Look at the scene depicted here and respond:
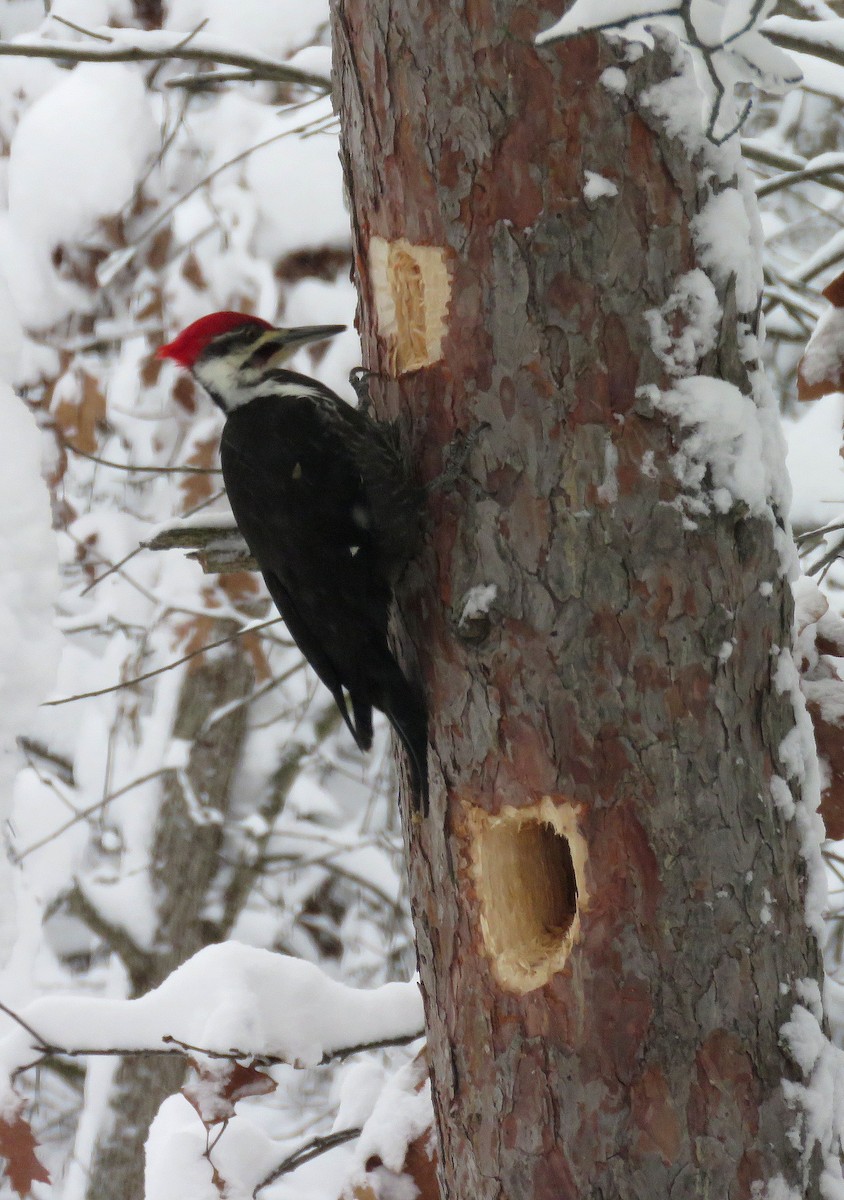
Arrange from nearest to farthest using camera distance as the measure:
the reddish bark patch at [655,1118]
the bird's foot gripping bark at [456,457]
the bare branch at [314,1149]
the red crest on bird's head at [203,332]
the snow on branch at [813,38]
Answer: the reddish bark patch at [655,1118]
the bird's foot gripping bark at [456,457]
the snow on branch at [813,38]
the bare branch at [314,1149]
the red crest on bird's head at [203,332]

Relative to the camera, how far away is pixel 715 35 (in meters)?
0.98

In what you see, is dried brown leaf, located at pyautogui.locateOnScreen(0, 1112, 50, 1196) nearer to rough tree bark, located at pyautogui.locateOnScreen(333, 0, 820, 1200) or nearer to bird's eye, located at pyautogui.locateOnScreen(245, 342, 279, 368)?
rough tree bark, located at pyautogui.locateOnScreen(333, 0, 820, 1200)

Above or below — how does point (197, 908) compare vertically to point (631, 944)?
above

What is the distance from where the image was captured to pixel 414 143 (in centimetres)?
178

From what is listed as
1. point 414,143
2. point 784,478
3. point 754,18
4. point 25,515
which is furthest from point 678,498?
point 25,515

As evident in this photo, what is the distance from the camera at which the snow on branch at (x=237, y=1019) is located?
91.9 inches

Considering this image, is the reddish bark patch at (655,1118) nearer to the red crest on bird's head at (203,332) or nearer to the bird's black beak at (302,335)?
the bird's black beak at (302,335)

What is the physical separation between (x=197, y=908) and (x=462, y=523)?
4756 millimetres

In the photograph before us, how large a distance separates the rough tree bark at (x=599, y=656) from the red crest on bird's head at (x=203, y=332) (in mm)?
898

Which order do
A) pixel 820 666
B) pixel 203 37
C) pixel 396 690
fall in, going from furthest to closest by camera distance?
pixel 203 37 → pixel 820 666 → pixel 396 690

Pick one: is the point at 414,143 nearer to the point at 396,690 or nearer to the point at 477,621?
the point at 477,621

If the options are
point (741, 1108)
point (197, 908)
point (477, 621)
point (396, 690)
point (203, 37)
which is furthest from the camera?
point (197, 908)

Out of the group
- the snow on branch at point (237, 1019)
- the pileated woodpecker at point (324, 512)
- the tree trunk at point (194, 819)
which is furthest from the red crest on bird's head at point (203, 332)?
the tree trunk at point (194, 819)

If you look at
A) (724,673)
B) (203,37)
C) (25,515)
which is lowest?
(724,673)
